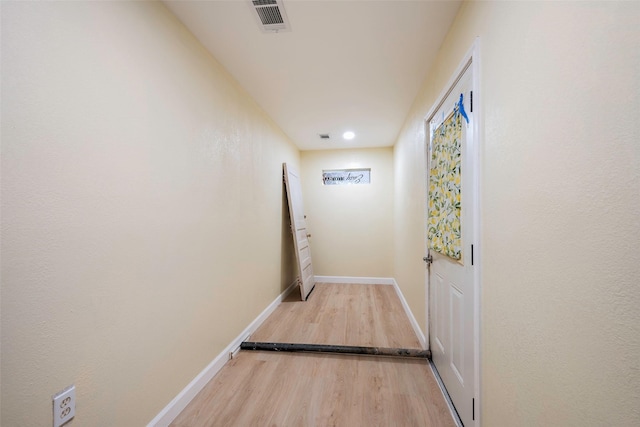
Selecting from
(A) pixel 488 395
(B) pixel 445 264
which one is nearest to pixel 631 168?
(A) pixel 488 395

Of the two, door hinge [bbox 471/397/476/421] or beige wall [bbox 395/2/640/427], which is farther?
door hinge [bbox 471/397/476/421]

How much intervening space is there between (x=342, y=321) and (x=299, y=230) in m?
1.51

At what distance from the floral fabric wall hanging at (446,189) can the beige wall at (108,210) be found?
5.53 feet

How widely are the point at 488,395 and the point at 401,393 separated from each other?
2.50ft

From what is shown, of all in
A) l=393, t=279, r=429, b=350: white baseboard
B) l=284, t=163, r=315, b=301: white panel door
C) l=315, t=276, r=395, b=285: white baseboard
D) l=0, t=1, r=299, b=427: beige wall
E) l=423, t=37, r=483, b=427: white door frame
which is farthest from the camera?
l=315, t=276, r=395, b=285: white baseboard

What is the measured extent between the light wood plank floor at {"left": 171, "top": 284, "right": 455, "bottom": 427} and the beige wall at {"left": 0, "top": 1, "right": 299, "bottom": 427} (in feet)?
0.93

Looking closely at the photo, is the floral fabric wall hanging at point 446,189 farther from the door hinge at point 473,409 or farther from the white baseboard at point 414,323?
the white baseboard at point 414,323

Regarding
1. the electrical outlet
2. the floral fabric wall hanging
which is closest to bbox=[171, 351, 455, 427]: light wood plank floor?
the electrical outlet

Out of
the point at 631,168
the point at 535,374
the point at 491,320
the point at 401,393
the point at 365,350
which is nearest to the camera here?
the point at 631,168

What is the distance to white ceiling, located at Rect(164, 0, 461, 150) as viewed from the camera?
1448 millimetres

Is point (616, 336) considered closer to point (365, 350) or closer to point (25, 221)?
point (25, 221)

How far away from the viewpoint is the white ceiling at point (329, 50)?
1448 mm

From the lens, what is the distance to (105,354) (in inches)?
42.5

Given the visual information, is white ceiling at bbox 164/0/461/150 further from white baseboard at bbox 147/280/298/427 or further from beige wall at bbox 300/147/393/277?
white baseboard at bbox 147/280/298/427
